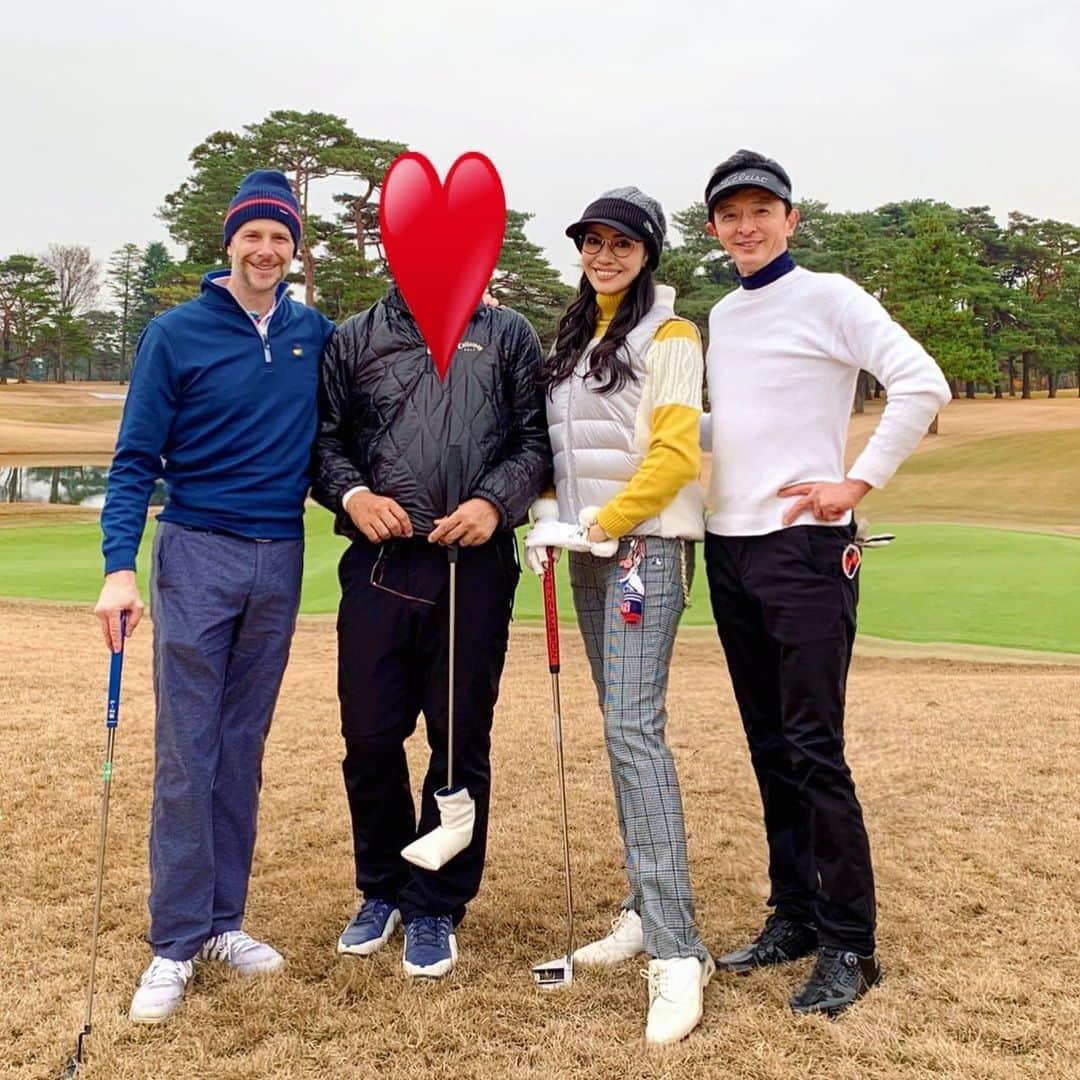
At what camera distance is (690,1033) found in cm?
246

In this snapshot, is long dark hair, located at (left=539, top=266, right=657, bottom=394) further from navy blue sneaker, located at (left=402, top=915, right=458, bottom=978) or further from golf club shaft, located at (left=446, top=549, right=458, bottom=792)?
navy blue sneaker, located at (left=402, top=915, right=458, bottom=978)

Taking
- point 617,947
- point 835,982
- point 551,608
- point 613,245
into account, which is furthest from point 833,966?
point 613,245

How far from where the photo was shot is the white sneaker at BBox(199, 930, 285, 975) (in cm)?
285

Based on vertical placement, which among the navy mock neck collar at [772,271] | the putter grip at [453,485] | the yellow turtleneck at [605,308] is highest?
the navy mock neck collar at [772,271]

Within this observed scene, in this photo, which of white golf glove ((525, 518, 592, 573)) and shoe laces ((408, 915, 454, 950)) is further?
shoe laces ((408, 915, 454, 950))

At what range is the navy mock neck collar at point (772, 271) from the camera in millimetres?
2727

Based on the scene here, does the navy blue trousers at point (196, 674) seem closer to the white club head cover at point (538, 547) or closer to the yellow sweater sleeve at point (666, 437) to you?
the white club head cover at point (538, 547)

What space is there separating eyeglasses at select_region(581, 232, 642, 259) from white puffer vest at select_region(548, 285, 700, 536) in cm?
14

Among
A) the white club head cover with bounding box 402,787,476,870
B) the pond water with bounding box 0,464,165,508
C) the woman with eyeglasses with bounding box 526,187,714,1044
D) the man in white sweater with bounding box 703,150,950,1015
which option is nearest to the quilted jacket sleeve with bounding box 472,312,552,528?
the woman with eyeglasses with bounding box 526,187,714,1044

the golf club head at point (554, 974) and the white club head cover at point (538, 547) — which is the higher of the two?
the white club head cover at point (538, 547)

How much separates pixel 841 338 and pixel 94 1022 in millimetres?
2540

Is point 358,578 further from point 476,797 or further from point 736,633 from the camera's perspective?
point 736,633

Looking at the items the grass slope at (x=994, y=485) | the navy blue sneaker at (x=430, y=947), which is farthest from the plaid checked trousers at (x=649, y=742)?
the grass slope at (x=994, y=485)

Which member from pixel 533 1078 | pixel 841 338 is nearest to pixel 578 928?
pixel 533 1078
